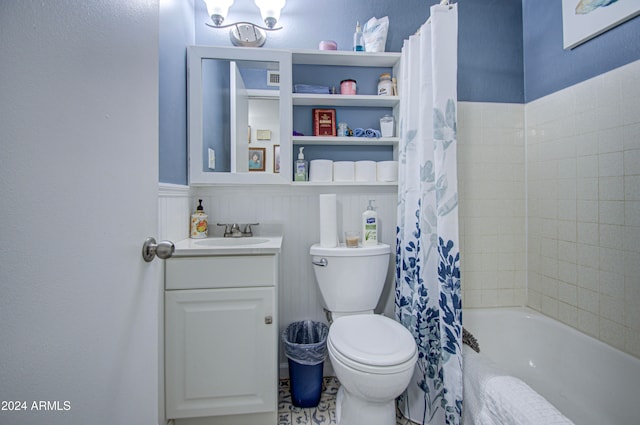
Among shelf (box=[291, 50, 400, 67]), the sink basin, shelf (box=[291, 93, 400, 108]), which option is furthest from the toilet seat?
shelf (box=[291, 50, 400, 67])

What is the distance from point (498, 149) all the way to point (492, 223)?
47 centimetres

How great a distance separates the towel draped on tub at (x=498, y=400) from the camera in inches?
31.5

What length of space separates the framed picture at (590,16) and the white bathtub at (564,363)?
146 centimetres

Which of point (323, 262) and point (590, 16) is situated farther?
point (323, 262)

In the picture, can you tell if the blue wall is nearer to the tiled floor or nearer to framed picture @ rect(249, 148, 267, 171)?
framed picture @ rect(249, 148, 267, 171)

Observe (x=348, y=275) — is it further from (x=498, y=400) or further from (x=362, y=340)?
(x=498, y=400)

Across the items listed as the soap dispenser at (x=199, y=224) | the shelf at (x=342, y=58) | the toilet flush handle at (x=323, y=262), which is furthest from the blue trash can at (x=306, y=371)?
the shelf at (x=342, y=58)

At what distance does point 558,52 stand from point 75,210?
2218 mm

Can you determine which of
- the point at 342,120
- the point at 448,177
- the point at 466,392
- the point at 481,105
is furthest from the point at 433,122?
the point at 466,392

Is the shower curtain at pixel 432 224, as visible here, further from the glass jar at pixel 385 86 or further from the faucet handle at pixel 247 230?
the faucet handle at pixel 247 230

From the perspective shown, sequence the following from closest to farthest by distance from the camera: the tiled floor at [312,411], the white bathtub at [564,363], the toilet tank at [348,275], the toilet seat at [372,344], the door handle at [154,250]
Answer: the door handle at [154,250], the toilet seat at [372,344], the white bathtub at [564,363], the tiled floor at [312,411], the toilet tank at [348,275]

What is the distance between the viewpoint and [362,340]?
1.20 m

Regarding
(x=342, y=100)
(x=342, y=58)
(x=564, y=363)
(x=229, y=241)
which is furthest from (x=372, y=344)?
(x=342, y=58)

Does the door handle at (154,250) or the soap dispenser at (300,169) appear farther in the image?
the soap dispenser at (300,169)
